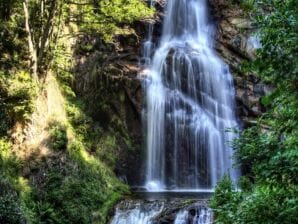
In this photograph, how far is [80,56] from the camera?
18062 mm

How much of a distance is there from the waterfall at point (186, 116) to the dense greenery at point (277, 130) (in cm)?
1174

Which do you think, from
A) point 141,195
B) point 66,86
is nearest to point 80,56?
point 66,86

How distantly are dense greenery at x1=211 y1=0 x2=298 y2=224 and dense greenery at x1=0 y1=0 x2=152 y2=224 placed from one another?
7.15 metres

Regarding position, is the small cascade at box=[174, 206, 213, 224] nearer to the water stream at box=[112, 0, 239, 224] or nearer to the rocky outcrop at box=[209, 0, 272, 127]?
the water stream at box=[112, 0, 239, 224]

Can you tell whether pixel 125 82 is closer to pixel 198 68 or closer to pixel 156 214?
pixel 198 68

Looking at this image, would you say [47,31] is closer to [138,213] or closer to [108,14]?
[108,14]

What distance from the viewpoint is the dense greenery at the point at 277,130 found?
374cm

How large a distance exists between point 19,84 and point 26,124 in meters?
1.29

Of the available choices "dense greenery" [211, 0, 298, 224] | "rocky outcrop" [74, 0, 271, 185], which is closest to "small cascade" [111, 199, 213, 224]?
"rocky outcrop" [74, 0, 271, 185]

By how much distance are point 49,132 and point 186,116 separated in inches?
263

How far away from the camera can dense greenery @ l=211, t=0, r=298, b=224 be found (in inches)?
147

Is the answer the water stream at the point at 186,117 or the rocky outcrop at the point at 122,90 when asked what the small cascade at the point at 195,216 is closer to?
the water stream at the point at 186,117

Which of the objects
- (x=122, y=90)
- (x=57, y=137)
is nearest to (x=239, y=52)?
(x=122, y=90)

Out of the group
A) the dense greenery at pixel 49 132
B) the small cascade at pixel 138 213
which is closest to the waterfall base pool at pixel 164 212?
the small cascade at pixel 138 213
